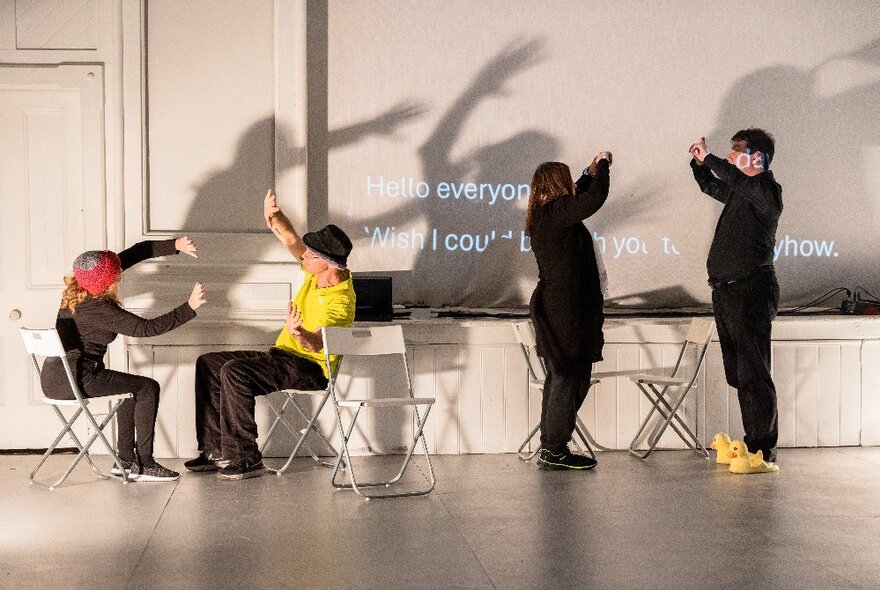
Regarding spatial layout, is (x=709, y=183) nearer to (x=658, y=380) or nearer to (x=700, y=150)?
(x=700, y=150)

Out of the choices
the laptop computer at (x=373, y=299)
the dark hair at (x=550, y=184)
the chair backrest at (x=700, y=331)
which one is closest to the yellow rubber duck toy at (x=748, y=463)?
the chair backrest at (x=700, y=331)

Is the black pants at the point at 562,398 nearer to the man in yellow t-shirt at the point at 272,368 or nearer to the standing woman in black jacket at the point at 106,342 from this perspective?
the man in yellow t-shirt at the point at 272,368

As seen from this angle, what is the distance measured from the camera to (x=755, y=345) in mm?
6105

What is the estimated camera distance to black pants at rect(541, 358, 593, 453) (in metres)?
6.04

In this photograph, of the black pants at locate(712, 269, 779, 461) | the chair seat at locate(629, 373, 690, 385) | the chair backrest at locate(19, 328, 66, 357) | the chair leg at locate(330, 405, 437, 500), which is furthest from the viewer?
the chair seat at locate(629, 373, 690, 385)

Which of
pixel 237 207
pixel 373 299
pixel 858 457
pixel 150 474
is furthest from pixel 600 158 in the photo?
pixel 150 474

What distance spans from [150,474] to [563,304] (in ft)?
7.40

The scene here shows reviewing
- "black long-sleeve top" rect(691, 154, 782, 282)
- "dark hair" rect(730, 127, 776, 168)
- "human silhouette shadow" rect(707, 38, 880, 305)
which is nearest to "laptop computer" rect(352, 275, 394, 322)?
"black long-sleeve top" rect(691, 154, 782, 282)

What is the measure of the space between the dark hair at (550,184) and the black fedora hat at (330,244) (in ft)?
3.27

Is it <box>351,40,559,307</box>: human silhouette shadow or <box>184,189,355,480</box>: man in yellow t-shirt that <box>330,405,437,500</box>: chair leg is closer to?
<box>184,189,355,480</box>: man in yellow t-shirt

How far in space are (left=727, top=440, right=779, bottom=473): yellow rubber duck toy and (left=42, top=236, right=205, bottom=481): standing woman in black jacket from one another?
112 inches

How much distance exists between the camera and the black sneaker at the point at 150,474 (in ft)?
19.1

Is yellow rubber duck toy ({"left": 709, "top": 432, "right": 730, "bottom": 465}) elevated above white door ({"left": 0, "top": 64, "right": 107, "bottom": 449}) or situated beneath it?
situated beneath

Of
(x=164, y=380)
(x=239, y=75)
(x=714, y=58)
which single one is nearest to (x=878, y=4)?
(x=714, y=58)
